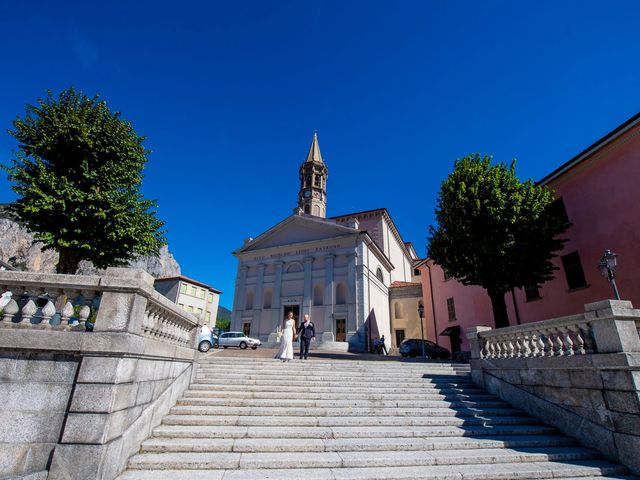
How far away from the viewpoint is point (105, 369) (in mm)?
4109

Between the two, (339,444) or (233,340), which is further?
(233,340)

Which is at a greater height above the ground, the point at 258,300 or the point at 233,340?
the point at 258,300

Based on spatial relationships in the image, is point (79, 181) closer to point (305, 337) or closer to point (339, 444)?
point (305, 337)

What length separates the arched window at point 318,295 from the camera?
95.0ft

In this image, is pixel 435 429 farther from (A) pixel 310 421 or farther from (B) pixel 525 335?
(B) pixel 525 335

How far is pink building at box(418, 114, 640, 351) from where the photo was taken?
13367 mm

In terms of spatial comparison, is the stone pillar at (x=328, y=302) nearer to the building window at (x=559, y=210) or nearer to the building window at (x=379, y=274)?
the building window at (x=379, y=274)

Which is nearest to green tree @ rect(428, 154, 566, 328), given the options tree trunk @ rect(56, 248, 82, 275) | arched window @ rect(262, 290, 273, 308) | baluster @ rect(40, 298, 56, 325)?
baluster @ rect(40, 298, 56, 325)

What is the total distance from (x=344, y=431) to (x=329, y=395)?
6.12 feet

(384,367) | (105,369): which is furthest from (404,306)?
(105,369)

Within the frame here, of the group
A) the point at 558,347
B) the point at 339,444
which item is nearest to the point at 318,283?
the point at 558,347

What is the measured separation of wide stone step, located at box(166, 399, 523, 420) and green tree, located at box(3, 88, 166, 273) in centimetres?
898

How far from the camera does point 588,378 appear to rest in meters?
5.87

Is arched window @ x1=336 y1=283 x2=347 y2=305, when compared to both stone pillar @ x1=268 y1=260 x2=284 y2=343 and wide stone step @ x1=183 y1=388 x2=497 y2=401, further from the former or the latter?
wide stone step @ x1=183 y1=388 x2=497 y2=401
